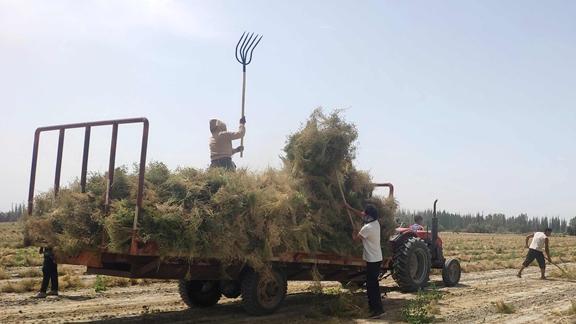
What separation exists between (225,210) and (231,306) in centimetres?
341

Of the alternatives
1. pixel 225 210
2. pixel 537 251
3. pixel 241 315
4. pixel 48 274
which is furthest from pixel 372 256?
pixel 537 251

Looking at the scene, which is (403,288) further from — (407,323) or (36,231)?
(36,231)

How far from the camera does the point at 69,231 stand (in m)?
Answer: 7.64

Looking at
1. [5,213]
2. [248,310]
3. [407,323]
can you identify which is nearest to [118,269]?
[248,310]

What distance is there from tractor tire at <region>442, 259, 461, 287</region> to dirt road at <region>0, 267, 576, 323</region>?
0.27 m

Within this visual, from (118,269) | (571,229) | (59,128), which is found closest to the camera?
(118,269)

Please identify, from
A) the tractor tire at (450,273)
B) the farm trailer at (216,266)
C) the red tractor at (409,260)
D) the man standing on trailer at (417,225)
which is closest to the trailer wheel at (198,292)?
the farm trailer at (216,266)

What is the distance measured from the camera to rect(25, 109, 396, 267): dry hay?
24.7 feet

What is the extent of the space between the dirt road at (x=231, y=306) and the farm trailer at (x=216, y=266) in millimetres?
343

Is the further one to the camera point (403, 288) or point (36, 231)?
point (403, 288)

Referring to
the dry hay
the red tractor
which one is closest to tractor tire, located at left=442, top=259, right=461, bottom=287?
the red tractor

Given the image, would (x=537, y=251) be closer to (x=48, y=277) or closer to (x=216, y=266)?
(x=216, y=266)

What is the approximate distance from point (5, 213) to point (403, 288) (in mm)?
136924

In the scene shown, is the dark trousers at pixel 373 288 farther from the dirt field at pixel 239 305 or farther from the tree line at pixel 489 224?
the tree line at pixel 489 224
